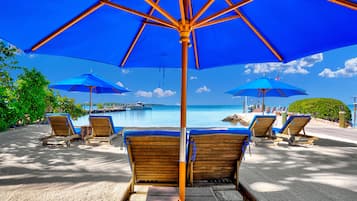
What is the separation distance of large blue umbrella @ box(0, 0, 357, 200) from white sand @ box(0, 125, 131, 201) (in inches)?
54.1

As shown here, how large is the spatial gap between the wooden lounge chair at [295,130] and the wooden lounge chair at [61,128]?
5198 mm

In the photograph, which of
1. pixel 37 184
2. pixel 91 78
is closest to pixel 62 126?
pixel 91 78

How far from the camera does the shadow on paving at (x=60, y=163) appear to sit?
3.16 metres

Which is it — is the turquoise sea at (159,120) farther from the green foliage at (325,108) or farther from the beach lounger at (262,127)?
the beach lounger at (262,127)

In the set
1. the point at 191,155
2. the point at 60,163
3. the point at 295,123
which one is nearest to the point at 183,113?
the point at 191,155

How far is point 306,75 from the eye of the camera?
111ft

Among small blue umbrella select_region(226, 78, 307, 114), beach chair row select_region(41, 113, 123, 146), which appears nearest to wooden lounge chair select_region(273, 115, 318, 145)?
small blue umbrella select_region(226, 78, 307, 114)

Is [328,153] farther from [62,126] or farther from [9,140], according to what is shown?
[9,140]

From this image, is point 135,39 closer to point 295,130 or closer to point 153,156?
point 153,156

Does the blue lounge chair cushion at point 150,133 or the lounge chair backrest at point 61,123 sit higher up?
the blue lounge chair cushion at point 150,133

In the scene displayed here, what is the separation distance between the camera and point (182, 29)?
204 cm

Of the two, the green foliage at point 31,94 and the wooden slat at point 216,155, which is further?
the green foliage at point 31,94

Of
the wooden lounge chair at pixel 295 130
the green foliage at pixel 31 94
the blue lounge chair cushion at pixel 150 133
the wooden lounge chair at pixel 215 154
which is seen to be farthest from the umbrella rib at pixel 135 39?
the green foliage at pixel 31 94

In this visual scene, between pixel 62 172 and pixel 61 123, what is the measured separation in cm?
219
